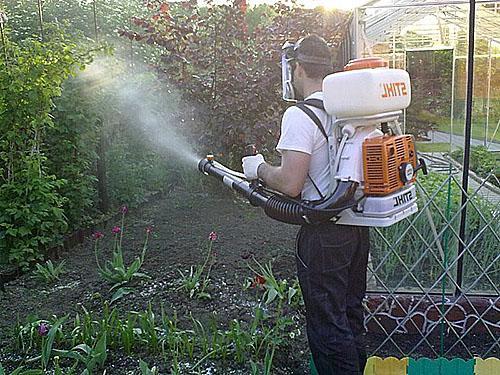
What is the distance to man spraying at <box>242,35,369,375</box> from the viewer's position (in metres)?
2.49

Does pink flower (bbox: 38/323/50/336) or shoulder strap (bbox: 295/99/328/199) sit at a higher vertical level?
shoulder strap (bbox: 295/99/328/199)

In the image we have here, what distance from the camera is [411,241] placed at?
399 cm

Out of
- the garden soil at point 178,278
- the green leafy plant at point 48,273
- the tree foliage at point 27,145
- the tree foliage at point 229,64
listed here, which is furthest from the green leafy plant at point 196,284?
the tree foliage at point 229,64

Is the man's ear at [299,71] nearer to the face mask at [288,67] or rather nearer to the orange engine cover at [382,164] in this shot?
the face mask at [288,67]

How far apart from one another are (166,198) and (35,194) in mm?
2635

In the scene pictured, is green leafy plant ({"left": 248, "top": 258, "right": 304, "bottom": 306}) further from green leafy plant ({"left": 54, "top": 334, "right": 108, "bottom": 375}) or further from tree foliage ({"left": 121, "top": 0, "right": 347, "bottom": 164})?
tree foliage ({"left": 121, "top": 0, "right": 347, "bottom": 164})

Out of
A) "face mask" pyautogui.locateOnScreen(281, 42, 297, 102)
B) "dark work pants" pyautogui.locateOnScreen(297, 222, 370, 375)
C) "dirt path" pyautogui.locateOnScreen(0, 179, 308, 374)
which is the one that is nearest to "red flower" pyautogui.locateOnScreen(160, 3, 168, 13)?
"dirt path" pyautogui.locateOnScreen(0, 179, 308, 374)

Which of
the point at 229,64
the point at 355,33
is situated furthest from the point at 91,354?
the point at 229,64

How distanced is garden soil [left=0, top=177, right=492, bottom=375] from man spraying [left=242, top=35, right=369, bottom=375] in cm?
47

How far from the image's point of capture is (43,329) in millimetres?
2889

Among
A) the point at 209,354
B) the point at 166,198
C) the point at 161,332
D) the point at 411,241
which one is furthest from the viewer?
the point at 166,198

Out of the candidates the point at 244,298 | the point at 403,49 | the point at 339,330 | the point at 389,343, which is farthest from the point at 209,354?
the point at 403,49

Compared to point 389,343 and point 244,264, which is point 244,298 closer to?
point 244,264

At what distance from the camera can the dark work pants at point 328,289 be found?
101 inches
